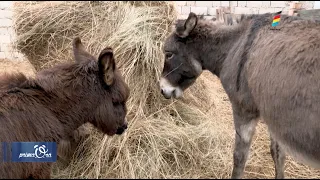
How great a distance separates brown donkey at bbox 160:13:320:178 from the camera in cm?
299

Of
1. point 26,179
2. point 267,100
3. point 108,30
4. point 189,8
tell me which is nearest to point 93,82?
point 26,179

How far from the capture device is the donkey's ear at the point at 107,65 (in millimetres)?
2748

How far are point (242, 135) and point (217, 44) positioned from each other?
0.94 m

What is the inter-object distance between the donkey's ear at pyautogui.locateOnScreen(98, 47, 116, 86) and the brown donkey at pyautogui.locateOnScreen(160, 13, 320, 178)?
46.8 inches

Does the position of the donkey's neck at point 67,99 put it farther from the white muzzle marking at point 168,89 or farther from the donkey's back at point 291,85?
the donkey's back at point 291,85

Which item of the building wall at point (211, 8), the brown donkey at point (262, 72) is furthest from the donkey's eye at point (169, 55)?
the building wall at point (211, 8)

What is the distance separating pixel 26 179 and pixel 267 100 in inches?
76.3

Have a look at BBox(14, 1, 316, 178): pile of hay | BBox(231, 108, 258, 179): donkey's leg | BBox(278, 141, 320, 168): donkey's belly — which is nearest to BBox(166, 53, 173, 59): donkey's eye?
BBox(14, 1, 316, 178): pile of hay

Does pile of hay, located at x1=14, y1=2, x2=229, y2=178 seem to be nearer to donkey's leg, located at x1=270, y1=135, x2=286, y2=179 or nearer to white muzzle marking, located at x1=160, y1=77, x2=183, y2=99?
white muzzle marking, located at x1=160, y1=77, x2=183, y2=99

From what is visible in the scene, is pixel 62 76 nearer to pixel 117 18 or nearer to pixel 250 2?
pixel 117 18

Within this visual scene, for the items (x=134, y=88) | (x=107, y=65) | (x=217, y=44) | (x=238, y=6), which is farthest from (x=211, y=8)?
(x=107, y=65)

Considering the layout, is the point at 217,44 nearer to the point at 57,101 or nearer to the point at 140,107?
the point at 140,107

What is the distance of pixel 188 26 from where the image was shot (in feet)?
12.4

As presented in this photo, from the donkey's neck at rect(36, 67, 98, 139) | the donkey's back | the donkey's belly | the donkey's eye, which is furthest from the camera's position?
the donkey's eye
